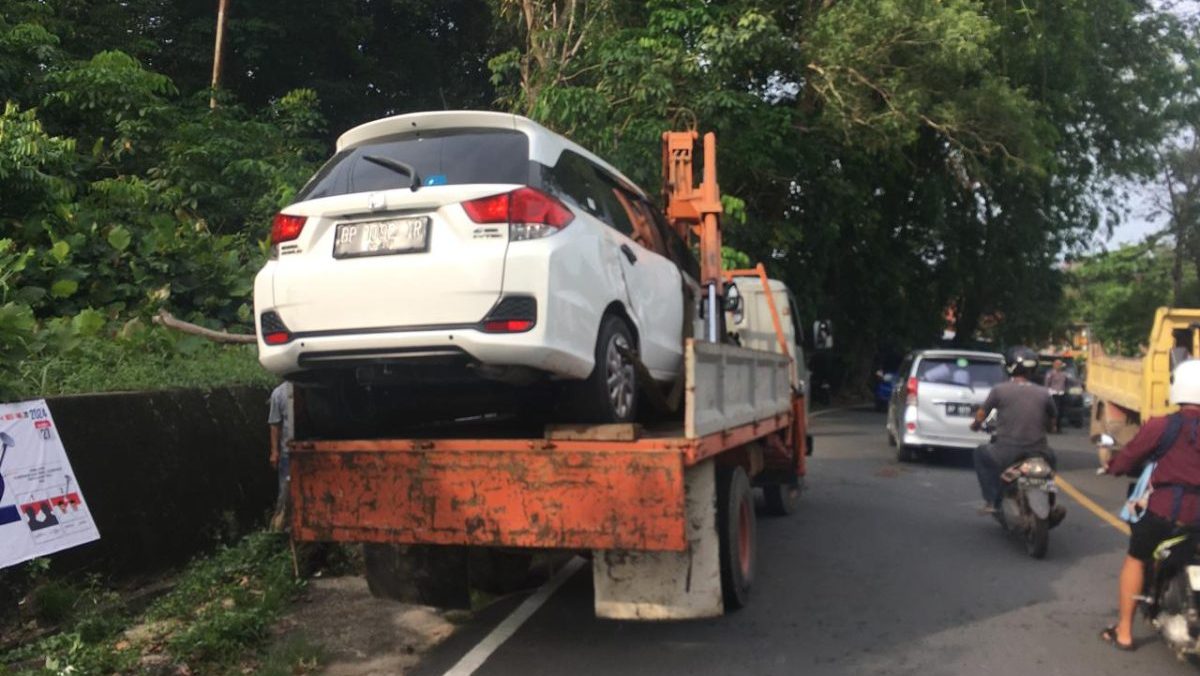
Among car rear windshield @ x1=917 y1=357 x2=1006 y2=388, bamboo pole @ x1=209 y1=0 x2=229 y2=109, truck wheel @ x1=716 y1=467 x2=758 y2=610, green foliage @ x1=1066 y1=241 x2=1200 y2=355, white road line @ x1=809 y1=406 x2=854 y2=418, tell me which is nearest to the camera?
truck wheel @ x1=716 y1=467 x2=758 y2=610

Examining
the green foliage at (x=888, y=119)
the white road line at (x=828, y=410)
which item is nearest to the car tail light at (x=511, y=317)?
the green foliage at (x=888, y=119)

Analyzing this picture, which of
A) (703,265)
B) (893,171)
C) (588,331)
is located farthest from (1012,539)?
(893,171)

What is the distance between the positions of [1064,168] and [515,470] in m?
25.1

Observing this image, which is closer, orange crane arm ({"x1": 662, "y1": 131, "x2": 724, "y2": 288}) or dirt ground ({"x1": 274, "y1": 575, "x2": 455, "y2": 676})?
dirt ground ({"x1": 274, "y1": 575, "x2": 455, "y2": 676})

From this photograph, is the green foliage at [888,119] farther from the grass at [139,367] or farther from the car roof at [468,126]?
the car roof at [468,126]

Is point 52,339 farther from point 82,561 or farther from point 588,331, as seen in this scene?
point 588,331

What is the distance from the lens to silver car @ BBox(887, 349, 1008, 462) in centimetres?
1402

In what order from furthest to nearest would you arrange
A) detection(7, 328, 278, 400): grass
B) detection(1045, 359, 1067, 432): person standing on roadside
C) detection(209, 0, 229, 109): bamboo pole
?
detection(1045, 359, 1067, 432): person standing on roadside < detection(209, 0, 229, 109): bamboo pole < detection(7, 328, 278, 400): grass

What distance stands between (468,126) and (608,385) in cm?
151

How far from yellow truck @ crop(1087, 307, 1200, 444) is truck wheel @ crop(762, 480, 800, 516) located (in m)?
4.08

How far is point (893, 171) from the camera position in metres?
26.4

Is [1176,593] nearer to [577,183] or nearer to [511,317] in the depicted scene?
[511,317]

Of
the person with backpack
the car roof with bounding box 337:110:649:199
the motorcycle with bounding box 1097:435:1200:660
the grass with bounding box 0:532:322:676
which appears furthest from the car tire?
the motorcycle with bounding box 1097:435:1200:660

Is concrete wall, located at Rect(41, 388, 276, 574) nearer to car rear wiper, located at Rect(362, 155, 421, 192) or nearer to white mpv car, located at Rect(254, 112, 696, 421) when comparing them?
white mpv car, located at Rect(254, 112, 696, 421)
